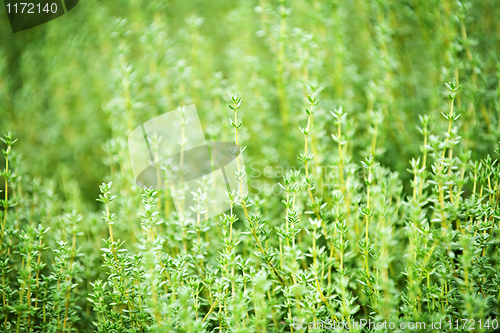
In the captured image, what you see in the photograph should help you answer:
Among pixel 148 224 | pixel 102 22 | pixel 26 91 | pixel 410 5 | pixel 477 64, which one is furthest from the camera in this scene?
pixel 102 22

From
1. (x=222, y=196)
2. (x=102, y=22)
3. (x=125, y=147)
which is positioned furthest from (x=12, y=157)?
(x=102, y=22)

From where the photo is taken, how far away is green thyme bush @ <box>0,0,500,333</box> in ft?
3.20

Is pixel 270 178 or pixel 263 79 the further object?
pixel 263 79

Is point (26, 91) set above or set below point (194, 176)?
above

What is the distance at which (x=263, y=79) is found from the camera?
1.92 m

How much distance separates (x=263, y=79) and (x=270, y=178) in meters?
0.61

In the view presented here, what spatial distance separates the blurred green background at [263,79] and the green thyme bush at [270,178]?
14mm

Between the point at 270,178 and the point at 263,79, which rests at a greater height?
the point at 263,79

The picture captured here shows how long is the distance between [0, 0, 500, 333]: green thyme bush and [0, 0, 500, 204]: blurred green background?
0.05ft

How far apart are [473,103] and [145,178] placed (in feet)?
4.71

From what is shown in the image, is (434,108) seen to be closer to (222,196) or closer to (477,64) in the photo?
(477,64)

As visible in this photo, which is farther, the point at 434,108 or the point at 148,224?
the point at 434,108

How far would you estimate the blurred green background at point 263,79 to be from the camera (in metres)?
1.49

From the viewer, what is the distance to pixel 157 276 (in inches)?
37.8
